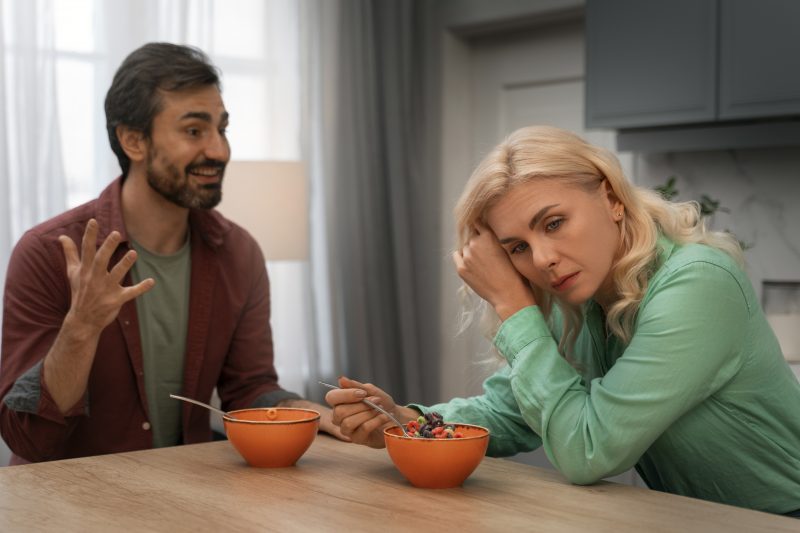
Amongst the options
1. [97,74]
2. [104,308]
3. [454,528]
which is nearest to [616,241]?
[454,528]

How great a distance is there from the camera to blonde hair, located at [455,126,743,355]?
161cm

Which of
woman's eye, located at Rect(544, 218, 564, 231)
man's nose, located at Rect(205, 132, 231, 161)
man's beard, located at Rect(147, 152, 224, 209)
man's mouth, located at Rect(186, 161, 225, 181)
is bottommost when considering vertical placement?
woman's eye, located at Rect(544, 218, 564, 231)

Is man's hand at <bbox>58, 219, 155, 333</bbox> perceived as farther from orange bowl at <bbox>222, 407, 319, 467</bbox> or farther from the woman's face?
the woman's face

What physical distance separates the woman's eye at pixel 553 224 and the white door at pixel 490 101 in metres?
2.65

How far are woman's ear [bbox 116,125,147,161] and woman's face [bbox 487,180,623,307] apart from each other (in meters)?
1.16

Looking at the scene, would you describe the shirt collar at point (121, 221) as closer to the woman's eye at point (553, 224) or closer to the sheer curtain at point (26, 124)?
the sheer curtain at point (26, 124)

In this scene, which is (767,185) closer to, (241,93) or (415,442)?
(241,93)

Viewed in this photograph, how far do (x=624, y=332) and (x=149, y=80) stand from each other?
4.60 ft

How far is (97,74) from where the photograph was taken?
3.52 m

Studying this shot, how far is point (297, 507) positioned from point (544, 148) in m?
0.71

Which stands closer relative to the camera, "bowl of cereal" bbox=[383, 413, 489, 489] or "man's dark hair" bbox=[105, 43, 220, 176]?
"bowl of cereal" bbox=[383, 413, 489, 489]

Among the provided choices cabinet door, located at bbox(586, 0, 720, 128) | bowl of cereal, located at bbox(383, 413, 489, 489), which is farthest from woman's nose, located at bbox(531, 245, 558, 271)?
cabinet door, located at bbox(586, 0, 720, 128)

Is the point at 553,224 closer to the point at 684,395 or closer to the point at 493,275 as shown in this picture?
the point at 493,275

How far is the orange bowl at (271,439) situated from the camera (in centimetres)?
156
